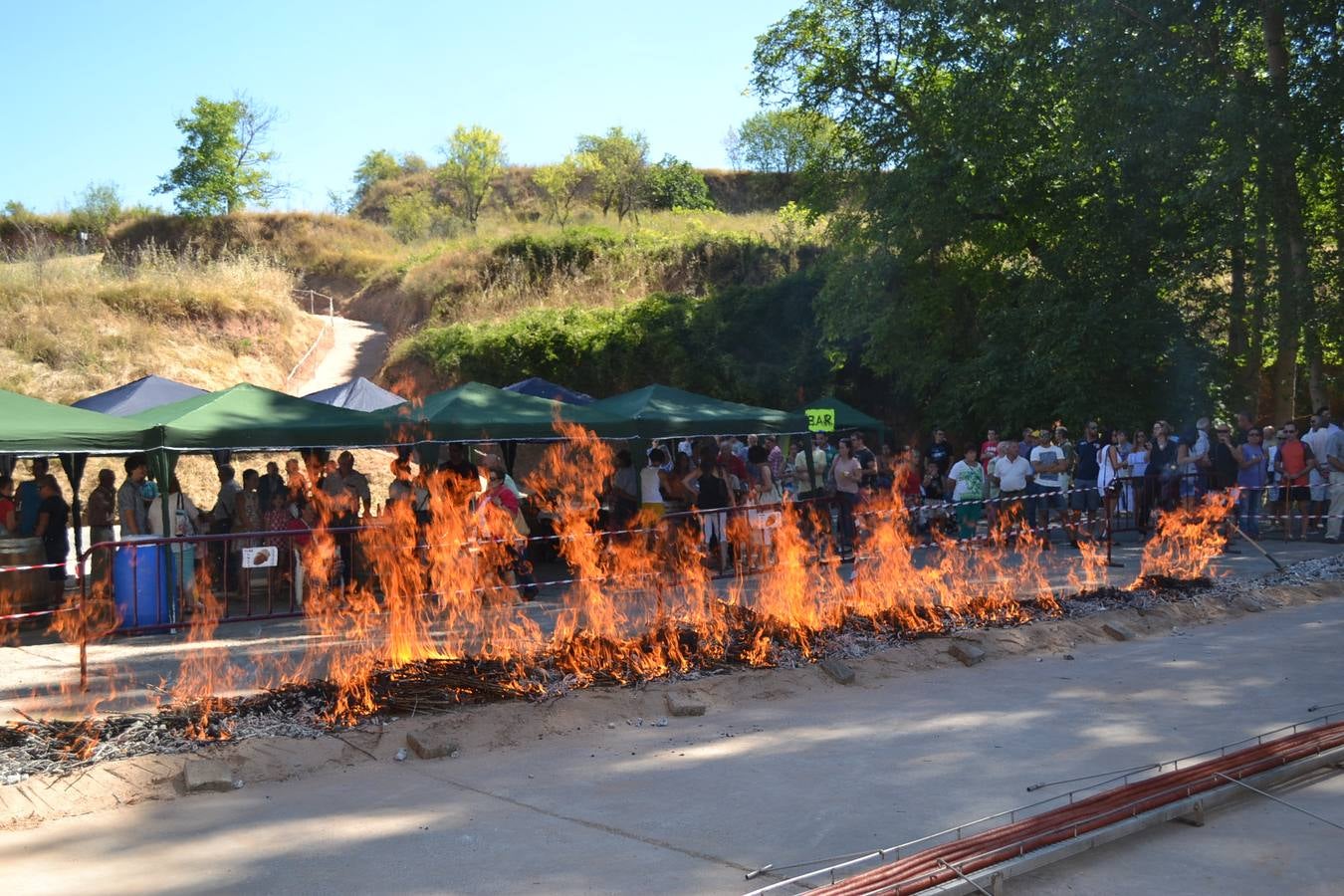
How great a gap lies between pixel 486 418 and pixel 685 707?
25.3 feet

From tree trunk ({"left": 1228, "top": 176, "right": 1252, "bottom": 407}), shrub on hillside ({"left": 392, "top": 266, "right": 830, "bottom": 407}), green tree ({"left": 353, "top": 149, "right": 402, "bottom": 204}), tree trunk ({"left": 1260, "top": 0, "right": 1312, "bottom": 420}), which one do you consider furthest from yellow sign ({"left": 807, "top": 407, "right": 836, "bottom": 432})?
green tree ({"left": 353, "top": 149, "right": 402, "bottom": 204})

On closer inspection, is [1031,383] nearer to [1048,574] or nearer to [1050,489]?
[1050,489]

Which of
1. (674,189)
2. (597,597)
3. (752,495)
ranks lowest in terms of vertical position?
(597,597)

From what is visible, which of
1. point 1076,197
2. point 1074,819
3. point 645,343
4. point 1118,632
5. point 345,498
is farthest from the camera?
point 645,343

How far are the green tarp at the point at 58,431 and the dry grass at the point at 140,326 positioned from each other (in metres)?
19.5

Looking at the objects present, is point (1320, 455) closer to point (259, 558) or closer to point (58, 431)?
point (259, 558)

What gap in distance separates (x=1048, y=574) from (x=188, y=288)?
3151cm

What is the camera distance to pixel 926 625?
1066cm

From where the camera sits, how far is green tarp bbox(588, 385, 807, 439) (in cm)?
1686

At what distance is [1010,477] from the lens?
17266 mm

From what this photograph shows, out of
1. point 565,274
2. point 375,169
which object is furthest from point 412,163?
point 565,274

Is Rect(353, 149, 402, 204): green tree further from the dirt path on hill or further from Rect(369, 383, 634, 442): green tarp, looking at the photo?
Rect(369, 383, 634, 442): green tarp

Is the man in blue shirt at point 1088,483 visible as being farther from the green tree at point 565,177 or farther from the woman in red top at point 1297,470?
the green tree at point 565,177

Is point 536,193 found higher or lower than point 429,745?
higher
